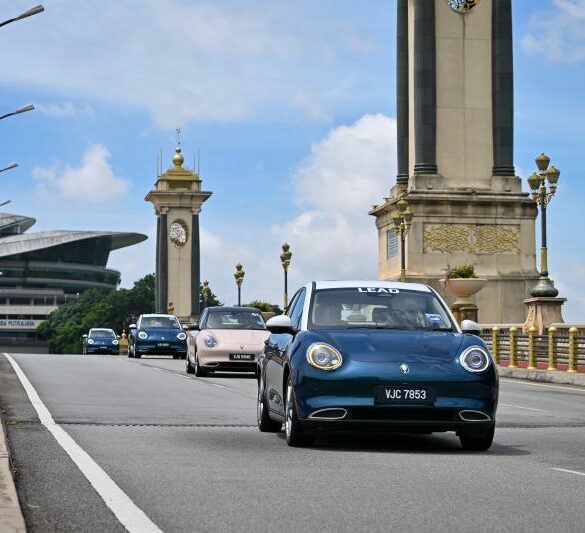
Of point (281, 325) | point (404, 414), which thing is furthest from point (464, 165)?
point (404, 414)

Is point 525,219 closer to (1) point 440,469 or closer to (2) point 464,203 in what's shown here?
(2) point 464,203

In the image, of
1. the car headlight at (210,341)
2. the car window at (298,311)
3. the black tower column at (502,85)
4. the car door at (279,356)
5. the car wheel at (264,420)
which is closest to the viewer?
the car door at (279,356)

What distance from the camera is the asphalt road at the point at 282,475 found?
8.31m

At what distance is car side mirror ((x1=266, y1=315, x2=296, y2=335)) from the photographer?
13547 millimetres

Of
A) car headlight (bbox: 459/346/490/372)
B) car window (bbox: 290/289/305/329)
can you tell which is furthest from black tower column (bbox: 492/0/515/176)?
car headlight (bbox: 459/346/490/372)

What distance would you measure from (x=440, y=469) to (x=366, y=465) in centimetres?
59

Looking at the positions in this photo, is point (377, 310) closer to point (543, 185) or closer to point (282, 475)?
point (282, 475)

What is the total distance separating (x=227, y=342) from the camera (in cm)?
2998

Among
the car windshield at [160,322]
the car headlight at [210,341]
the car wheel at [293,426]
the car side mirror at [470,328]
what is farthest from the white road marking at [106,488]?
the car windshield at [160,322]

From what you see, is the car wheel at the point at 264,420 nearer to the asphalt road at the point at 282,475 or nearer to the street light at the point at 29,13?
the asphalt road at the point at 282,475

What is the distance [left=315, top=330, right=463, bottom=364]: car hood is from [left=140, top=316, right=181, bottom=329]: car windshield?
116 ft

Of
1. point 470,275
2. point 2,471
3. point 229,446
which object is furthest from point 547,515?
point 470,275

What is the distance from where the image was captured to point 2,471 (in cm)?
1006

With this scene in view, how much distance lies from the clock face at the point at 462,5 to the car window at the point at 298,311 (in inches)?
1862
